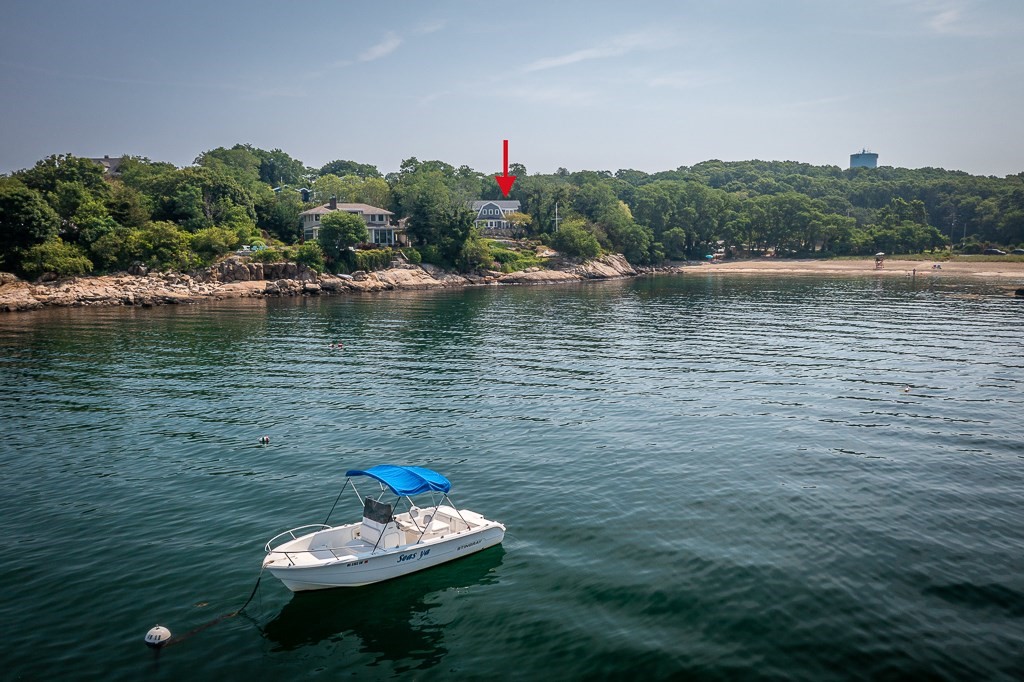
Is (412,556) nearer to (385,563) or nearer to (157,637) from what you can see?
(385,563)

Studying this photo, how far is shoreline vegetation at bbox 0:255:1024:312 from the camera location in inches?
4048

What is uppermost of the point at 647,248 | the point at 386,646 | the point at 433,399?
the point at 647,248

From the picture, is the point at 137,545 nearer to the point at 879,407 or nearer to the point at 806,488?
the point at 806,488

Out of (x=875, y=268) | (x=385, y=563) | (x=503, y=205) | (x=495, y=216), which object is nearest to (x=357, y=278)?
(x=495, y=216)

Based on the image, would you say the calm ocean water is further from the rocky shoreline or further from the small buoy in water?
the rocky shoreline

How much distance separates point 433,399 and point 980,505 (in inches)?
1264

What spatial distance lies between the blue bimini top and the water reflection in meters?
3.03

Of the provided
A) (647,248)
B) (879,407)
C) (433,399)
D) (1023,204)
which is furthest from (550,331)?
(1023,204)

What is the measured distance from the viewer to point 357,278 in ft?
433

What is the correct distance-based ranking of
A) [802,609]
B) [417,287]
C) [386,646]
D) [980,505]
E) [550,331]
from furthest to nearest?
[417,287], [550,331], [980,505], [802,609], [386,646]

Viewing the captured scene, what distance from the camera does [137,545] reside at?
86.1ft

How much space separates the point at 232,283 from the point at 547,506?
106m

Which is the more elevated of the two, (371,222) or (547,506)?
(371,222)

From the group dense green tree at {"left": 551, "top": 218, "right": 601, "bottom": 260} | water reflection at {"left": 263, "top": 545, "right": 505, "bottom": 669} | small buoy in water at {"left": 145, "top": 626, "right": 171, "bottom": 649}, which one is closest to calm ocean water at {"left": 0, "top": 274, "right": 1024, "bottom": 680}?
water reflection at {"left": 263, "top": 545, "right": 505, "bottom": 669}
